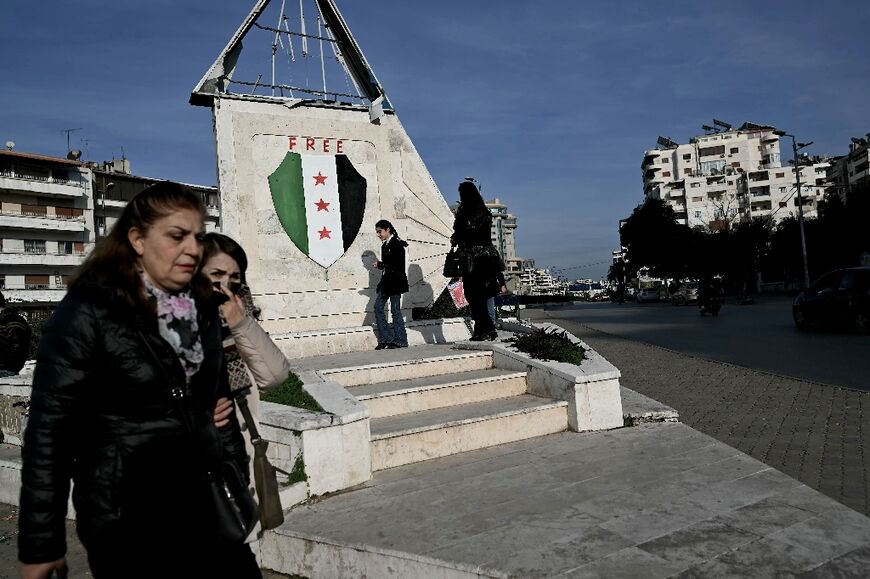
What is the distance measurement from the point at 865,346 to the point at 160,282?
12.7m

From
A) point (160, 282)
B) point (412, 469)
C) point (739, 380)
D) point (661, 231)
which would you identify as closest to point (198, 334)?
point (160, 282)

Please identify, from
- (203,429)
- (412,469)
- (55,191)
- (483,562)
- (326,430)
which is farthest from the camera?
(55,191)

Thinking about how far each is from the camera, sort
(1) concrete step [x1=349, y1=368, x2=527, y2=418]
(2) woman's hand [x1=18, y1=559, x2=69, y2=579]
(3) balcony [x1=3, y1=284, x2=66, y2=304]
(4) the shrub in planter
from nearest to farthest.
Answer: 1. (2) woman's hand [x1=18, y1=559, x2=69, y2=579]
2. (1) concrete step [x1=349, y1=368, x2=527, y2=418]
3. (4) the shrub in planter
4. (3) balcony [x1=3, y1=284, x2=66, y2=304]

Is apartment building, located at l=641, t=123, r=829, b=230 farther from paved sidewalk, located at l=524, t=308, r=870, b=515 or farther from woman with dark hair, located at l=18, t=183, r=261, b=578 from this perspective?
woman with dark hair, located at l=18, t=183, r=261, b=578

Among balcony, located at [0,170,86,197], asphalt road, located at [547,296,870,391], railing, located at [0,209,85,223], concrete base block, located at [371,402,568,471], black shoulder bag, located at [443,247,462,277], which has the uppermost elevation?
balcony, located at [0,170,86,197]

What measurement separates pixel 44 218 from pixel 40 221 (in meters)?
0.44

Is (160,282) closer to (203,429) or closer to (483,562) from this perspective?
(203,429)

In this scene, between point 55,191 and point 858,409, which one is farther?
point 55,191

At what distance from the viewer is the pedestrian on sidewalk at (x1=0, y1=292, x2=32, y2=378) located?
652 centimetres

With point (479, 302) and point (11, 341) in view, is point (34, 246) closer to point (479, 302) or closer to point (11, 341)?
point (11, 341)

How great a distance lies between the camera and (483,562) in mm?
2680

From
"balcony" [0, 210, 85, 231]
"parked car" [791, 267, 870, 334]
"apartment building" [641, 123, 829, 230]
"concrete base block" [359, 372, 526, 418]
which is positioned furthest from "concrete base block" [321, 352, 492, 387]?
"apartment building" [641, 123, 829, 230]

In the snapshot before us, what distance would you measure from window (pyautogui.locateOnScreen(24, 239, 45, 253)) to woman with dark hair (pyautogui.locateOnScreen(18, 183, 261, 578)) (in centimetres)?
6196

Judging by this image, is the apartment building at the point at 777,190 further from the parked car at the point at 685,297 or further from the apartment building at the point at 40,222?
the apartment building at the point at 40,222
